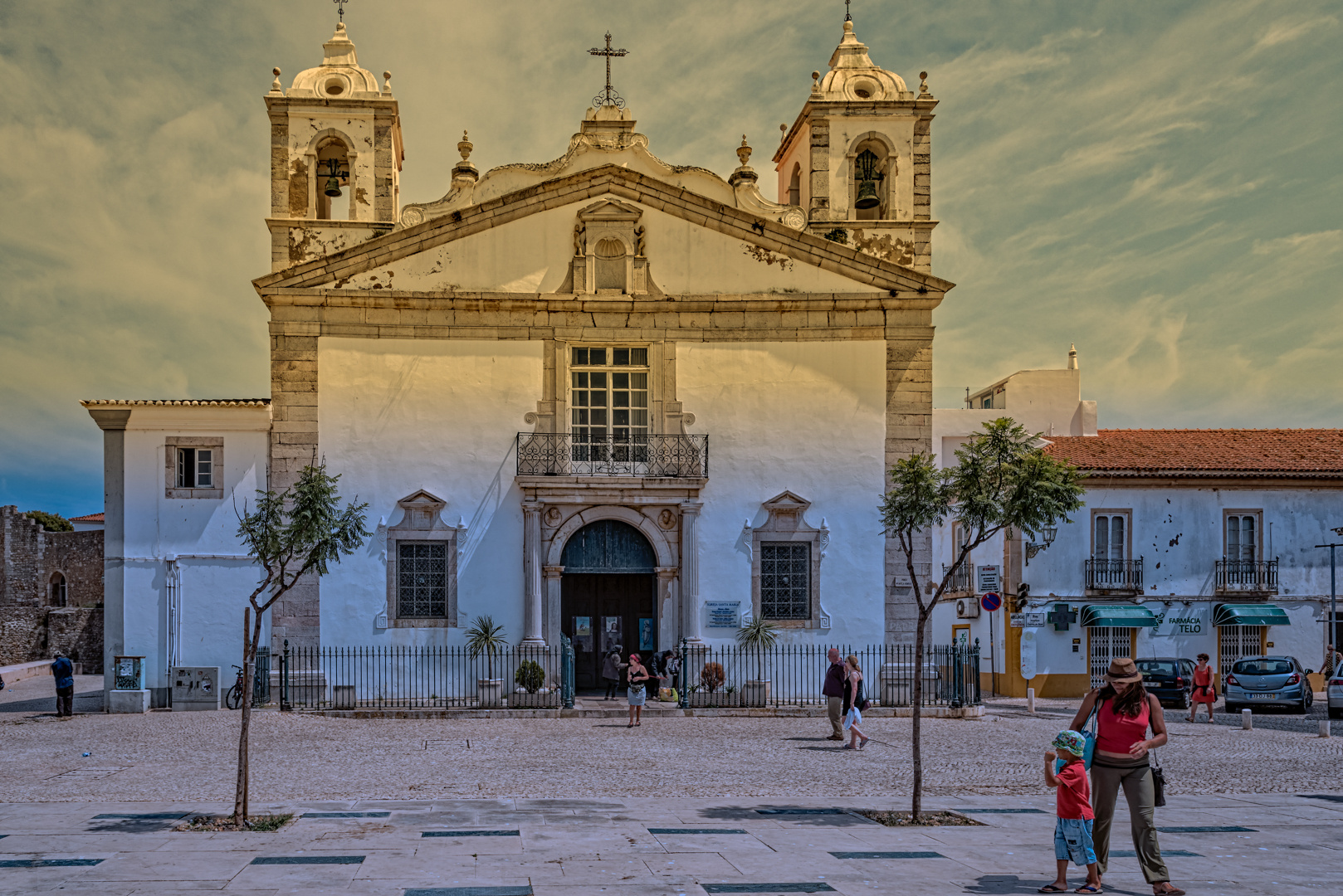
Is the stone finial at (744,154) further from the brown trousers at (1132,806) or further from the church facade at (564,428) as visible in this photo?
the brown trousers at (1132,806)

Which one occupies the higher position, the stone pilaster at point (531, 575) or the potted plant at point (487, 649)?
the stone pilaster at point (531, 575)

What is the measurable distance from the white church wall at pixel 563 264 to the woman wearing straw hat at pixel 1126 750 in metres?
15.7

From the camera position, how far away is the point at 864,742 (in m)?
17.4

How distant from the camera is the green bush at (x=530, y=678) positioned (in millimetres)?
21812

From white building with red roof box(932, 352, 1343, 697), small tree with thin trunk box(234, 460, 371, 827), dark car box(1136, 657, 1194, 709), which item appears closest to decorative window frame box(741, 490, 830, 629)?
white building with red roof box(932, 352, 1343, 697)

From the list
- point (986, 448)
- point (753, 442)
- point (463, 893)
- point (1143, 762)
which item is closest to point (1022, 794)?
point (986, 448)

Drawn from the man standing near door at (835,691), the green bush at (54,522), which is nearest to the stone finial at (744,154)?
the man standing near door at (835,691)

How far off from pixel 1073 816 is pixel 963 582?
23.7 metres

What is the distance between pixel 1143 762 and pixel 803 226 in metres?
17.0

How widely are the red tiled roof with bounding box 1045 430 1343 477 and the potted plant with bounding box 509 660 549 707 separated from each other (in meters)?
13.1

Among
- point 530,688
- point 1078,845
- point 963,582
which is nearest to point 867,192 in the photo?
point 963,582

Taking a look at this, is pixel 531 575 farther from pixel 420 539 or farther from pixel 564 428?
pixel 564 428

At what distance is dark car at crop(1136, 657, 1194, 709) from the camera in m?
25.2

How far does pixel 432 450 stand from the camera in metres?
22.8
